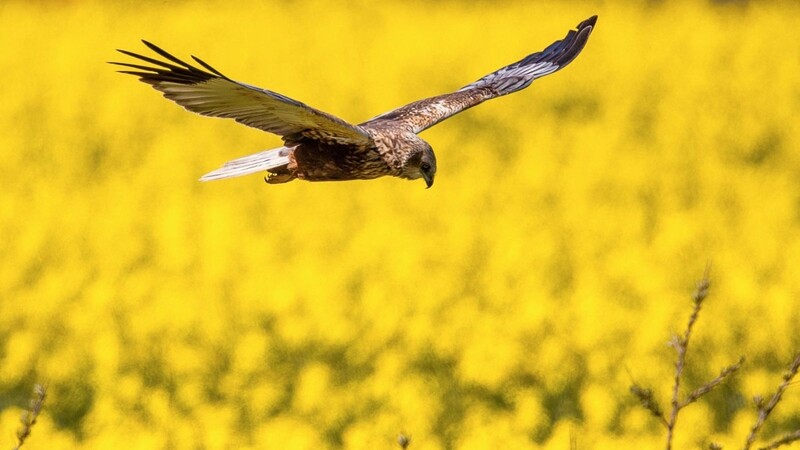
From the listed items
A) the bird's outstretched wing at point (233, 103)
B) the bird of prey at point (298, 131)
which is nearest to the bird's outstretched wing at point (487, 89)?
the bird of prey at point (298, 131)

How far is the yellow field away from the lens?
21.4ft

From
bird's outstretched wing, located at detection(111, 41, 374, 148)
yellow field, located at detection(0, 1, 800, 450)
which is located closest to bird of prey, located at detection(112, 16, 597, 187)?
bird's outstretched wing, located at detection(111, 41, 374, 148)

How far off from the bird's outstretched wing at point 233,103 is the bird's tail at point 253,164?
0.28 meters

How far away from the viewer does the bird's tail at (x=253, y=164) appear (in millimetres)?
4332

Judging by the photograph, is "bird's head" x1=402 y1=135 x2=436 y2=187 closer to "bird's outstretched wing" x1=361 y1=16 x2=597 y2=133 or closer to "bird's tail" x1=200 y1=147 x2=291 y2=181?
"bird's outstretched wing" x1=361 y1=16 x2=597 y2=133

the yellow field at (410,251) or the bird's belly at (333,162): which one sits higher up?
the yellow field at (410,251)

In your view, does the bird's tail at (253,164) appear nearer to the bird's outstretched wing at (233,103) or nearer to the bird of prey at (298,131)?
the bird of prey at (298,131)

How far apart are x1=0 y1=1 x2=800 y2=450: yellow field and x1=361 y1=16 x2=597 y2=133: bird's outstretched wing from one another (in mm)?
1021

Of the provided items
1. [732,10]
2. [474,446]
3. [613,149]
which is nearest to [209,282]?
[474,446]

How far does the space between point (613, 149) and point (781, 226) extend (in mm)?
2244

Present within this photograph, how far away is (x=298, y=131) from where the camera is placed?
412cm

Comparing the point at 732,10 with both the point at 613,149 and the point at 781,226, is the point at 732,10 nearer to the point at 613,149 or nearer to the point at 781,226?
the point at 613,149

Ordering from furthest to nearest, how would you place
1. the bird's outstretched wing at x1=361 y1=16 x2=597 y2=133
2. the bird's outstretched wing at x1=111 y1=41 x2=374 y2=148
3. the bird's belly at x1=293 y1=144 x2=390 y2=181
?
the bird's outstretched wing at x1=361 y1=16 x2=597 y2=133 < the bird's belly at x1=293 y1=144 x2=390 y2=181 < the bird's outstretched wing at x1=111 y1=41 x2=374 y2=148

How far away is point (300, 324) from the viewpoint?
299 inches
